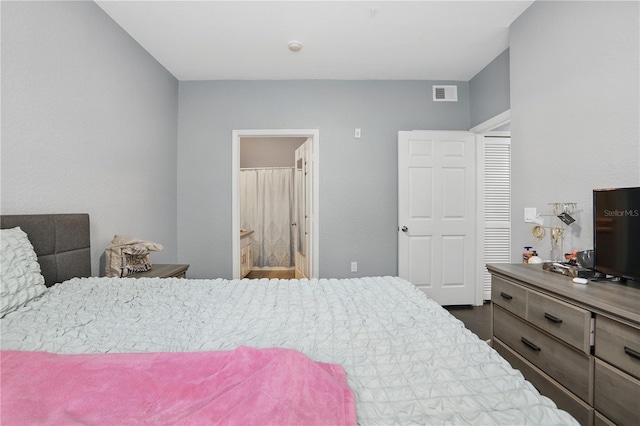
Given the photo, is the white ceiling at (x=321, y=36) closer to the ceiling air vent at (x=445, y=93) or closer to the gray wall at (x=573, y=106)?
the ceiling air vent at (x=445, y=93)

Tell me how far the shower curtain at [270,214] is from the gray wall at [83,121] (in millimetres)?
2313

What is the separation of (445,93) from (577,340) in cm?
306

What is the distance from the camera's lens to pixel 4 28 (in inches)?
59.8

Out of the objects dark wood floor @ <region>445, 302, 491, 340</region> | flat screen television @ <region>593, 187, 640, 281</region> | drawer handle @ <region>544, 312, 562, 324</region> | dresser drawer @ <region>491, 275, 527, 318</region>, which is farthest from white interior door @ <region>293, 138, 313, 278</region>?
flat screen television @ <region>593, 187, 640, 281</region>

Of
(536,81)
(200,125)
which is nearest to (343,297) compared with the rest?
(536,81)

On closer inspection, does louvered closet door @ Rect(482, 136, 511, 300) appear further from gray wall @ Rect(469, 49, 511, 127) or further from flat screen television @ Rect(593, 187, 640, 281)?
flat screen television @ Rect(593, 187, 640, 281)

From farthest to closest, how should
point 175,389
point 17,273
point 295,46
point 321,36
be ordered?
point 295,46, point 321,36, point 17,273, point 175,389

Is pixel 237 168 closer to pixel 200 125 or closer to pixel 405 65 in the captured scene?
pixel 200 125

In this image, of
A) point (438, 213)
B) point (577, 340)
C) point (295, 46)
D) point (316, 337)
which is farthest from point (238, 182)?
point (577, 340)

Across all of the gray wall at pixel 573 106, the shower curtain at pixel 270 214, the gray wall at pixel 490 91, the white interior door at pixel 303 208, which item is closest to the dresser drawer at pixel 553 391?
the gray wall at pixel 573 106

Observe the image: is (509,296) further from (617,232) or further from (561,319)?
(617,232)

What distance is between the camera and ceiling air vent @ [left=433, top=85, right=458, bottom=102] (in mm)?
3531

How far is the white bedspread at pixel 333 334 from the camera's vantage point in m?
0.77

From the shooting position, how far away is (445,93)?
353cm
